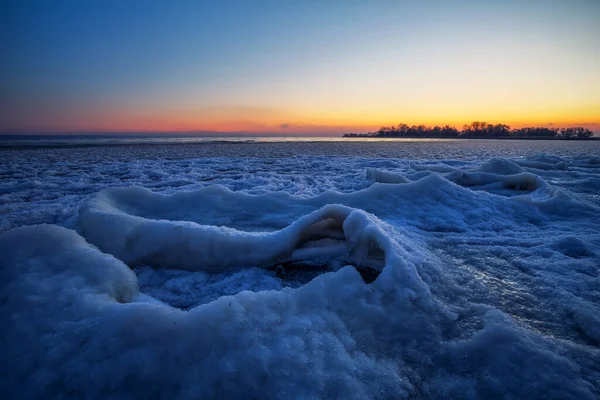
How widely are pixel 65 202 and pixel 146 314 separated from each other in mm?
4448

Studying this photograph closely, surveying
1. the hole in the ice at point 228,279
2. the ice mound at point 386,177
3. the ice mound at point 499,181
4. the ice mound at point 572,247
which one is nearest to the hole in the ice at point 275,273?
the hole in the ice at point 228,279

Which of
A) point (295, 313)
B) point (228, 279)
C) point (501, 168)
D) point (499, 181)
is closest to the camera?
point (295, 313)

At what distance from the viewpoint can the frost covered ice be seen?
128 cm

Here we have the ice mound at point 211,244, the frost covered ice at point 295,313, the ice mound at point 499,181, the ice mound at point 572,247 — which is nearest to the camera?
the frost covered ice at point 295,313

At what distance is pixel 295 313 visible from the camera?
5.34ft

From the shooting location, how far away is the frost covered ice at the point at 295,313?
128 cm

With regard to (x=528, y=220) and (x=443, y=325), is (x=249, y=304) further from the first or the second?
(x=528, y=220)

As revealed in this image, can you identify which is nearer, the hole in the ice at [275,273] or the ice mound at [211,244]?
the hole in the ice at [275,273]

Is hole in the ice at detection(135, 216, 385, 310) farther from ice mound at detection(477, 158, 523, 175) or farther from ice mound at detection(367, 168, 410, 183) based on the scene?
ice mound at detection(477, 158, 523, 175)

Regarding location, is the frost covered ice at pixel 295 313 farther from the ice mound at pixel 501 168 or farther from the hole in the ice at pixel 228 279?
the ice mound at pixel 501 168

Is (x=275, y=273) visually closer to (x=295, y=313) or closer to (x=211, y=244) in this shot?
(x=211, y=244)

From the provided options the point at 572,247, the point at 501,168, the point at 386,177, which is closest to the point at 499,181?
Result: the point at 501,168

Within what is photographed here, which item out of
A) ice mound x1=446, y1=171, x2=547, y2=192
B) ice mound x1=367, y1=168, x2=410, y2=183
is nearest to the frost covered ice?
ice mound x1=446, y1=171, x2=547, y2=192

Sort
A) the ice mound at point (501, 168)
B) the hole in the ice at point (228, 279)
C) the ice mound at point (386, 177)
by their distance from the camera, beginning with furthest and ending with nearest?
the ice mound at point (501, 168), the ice mound at point (386, 177), the hole in the ice at point (228, 279)
